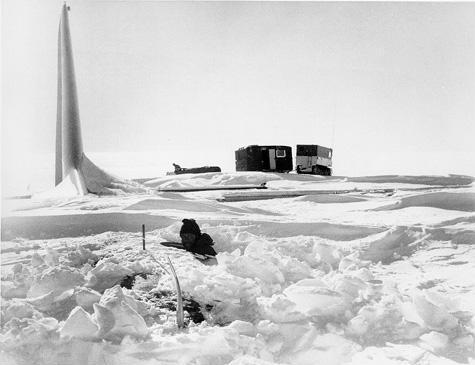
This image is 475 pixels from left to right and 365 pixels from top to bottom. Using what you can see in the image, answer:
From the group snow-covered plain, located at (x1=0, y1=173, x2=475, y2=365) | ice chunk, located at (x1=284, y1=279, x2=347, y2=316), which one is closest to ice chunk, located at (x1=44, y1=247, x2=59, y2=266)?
snow-covered plain, located at (x1=0, y1=173, x2=475, y2=365)

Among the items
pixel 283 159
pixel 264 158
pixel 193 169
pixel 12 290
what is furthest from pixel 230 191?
pixel 12 290

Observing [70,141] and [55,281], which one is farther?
[70,141]

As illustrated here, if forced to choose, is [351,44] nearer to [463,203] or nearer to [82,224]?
[463,203]

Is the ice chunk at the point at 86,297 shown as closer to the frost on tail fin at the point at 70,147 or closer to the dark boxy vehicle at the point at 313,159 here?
the frost on tail fin at the point at 70,147

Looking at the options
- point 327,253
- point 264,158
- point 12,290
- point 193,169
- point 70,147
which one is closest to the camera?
point 12,290

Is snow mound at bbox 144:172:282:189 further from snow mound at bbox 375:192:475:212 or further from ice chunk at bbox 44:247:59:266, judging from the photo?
snow mound at bbox 375:192:475:212

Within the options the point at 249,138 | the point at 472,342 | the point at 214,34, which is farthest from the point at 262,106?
the point at 472,342

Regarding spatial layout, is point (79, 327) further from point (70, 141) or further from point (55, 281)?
point (70, 141)
